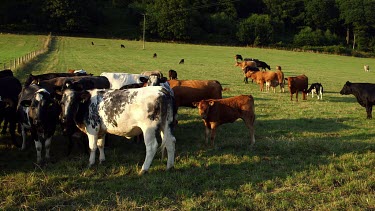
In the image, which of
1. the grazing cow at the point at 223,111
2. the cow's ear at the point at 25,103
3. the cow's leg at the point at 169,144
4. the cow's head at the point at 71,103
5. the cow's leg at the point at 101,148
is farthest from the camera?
the grazing cow at the point at 223,111

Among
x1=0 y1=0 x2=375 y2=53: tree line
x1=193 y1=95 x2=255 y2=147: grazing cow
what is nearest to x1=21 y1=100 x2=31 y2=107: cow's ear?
x1=193 y1=95 x2=255 y2=147: grazing cow

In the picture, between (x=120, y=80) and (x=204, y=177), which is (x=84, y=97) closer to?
(x=204, y=177)

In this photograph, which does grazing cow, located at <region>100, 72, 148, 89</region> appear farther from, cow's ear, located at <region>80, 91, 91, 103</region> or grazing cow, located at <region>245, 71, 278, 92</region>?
grazing cow, located at <region>245, 71, 278, 92</region>

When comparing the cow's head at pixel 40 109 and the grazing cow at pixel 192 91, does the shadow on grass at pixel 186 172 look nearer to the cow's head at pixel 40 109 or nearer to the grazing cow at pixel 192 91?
the cow's head at pixel 40 109

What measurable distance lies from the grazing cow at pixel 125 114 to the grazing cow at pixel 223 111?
7.26 feet

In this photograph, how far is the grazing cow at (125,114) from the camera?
7066 millimetres

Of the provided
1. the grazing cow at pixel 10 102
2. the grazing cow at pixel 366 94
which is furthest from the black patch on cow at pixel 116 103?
the grazing cow at pixel 366 94

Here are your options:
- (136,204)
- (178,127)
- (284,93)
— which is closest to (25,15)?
(284,93)

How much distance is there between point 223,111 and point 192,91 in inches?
112

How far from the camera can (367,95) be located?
15.1 metres

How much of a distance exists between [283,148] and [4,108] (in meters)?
6.88

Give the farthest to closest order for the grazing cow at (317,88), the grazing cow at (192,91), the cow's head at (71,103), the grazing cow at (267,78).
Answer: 1. the grazing cow at (267,78)
2. the grazing cow at (317,88)
3. the grazing cow at (192,91)
4. the cow's head at (71,103)

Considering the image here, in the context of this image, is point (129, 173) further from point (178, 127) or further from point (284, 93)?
point (284, 93)

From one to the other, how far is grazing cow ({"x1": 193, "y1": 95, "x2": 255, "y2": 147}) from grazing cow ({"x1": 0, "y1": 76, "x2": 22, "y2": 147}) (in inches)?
184
